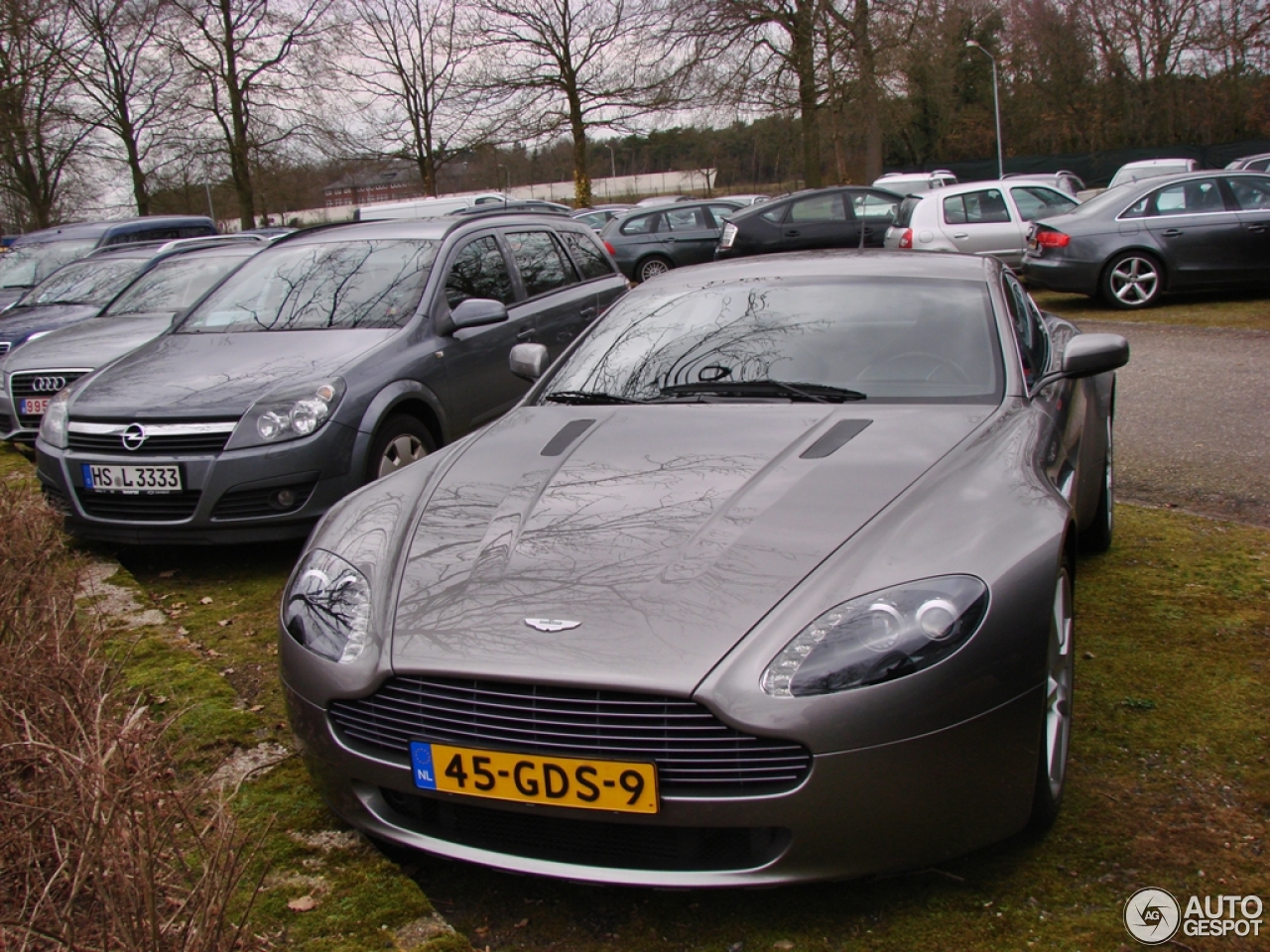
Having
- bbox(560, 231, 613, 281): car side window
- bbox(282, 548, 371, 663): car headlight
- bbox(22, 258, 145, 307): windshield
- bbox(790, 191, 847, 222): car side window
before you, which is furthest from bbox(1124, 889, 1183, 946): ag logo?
bbox(790, 191, 847, 222): car side window

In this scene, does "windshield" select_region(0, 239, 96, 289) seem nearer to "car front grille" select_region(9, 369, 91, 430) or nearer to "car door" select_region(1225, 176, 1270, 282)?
"car front grille" select_region(9, 369, 91, 430)

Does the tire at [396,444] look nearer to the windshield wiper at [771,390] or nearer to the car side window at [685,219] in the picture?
the windshield wiper at [771,390]

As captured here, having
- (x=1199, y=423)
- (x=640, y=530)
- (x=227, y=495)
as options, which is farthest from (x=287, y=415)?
(x=1199, y=423)

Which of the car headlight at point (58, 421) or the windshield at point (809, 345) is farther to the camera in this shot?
the car headlight at point (58, 421)

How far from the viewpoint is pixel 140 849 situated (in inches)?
82.7

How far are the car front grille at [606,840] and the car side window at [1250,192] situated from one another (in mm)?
12832

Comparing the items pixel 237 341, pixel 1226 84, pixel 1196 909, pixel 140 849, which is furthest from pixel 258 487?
pixel 1226 84

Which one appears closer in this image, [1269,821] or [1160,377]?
[1269,821]

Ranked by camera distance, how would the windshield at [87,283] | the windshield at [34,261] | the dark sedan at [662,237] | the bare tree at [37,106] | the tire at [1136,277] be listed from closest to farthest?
the windshield at [87,283], the tire at [1136,277], the windshield at [34,261], the dark sedan at [662,237], the bare tree at [37,106]

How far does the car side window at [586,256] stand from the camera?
8.09 metres

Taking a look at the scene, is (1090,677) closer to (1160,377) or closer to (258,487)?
(258,487)

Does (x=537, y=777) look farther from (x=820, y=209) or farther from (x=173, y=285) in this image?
(x=820, y=209)

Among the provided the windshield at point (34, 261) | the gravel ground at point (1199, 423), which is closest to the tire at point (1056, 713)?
the gravel ground at point (1199, 423)

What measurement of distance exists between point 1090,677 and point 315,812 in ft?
7.97
